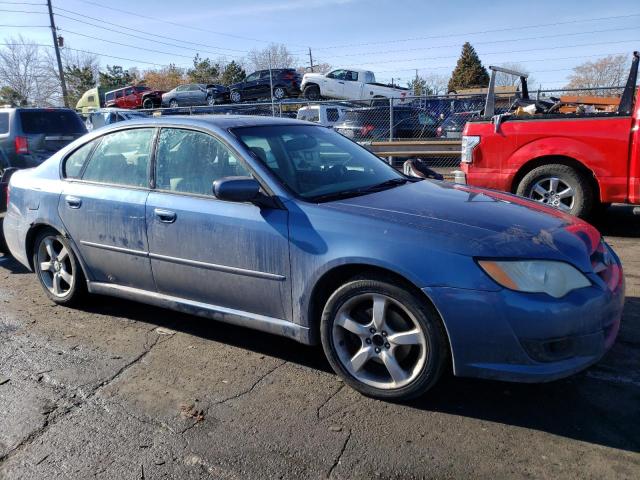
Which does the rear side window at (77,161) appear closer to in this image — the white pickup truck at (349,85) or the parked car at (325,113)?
the parked car at (325,113)

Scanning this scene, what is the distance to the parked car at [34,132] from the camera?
32.5 ft

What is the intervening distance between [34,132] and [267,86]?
67.3 feet

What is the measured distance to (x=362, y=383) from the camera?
310cm

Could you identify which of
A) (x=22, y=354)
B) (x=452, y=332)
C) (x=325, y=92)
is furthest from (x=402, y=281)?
(x=325, y=92)

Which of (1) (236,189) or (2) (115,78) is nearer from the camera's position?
(1) (236,189)

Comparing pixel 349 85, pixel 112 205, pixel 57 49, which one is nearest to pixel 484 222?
pixel 112 205

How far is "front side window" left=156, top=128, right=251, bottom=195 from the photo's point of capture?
363 cm

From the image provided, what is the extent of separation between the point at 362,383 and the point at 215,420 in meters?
0.82

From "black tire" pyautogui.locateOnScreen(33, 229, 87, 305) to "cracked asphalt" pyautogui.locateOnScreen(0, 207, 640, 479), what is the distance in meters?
0.60

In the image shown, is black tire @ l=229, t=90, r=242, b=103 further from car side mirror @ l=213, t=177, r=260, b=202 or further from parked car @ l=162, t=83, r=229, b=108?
car side mirror @ l=213, t=177, r=260, b=202

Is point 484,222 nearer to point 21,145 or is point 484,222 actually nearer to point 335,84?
point 21,145

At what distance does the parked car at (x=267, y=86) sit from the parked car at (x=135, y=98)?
582cm

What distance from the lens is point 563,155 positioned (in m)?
6.68

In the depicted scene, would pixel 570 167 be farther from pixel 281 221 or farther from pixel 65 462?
pixel 65 462
